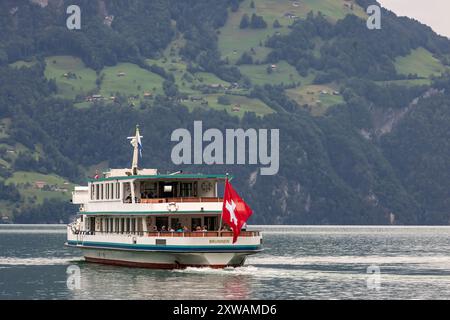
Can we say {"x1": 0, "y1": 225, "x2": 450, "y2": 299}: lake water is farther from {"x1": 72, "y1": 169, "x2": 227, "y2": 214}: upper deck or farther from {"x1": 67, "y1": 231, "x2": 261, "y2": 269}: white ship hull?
{"x1": 72, "y1": 169, "x2": 227, "y2": 214}: upper deck

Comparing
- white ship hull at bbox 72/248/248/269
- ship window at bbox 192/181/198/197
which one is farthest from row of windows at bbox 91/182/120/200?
ship window at bbox 192/181/198/197

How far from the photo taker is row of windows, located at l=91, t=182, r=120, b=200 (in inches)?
Result: 4008

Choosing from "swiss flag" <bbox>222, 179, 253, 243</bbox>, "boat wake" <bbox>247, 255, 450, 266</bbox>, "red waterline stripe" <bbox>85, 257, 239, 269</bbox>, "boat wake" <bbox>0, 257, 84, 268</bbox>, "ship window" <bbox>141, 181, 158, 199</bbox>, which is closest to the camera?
"swiss flag" <bbox>222, 179, 253, 243</bbox>

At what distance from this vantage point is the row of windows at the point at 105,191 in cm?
10181

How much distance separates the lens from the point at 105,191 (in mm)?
104562

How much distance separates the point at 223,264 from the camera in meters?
92.9

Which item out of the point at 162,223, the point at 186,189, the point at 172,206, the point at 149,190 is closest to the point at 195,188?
the point at 186,189

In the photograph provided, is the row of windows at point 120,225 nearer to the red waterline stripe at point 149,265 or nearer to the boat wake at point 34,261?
the red waterline stripe at point 149,265

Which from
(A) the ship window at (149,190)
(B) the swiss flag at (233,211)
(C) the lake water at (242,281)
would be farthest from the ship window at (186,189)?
(B) the swiss flag at (233,211)

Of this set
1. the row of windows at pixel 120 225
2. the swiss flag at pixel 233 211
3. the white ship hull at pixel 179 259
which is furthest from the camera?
the row of windows at pixel 120 225

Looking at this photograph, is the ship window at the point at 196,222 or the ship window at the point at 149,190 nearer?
the ship window at the point at 196,222

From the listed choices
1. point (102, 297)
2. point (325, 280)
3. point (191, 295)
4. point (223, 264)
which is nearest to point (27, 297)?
point (102, 297)

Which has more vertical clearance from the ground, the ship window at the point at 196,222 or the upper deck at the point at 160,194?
the upper deck at the point at 160,194
